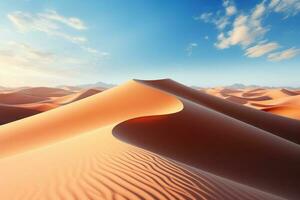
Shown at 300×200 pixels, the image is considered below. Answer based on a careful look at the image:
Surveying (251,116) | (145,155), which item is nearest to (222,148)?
(145,155)

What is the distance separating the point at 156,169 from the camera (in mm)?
3920

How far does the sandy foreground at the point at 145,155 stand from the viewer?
11.1 feet

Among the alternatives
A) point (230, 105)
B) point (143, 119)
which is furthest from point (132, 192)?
point (230, 105)

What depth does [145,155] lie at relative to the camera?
15.4 ft

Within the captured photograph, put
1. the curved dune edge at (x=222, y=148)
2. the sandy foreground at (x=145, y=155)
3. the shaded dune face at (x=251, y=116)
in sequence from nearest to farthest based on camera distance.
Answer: the sandy foreground at (x=145, y=155) < the curved dune edge at (x=222, y=148) < the shaded dune face at (x=251, y=116)

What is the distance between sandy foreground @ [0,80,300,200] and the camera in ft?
11.1

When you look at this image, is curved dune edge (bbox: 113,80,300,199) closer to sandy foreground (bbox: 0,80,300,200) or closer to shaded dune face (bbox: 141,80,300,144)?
sandy foreground (bbox: 0,80,300,200)

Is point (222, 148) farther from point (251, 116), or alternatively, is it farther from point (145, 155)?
point (251, 116)

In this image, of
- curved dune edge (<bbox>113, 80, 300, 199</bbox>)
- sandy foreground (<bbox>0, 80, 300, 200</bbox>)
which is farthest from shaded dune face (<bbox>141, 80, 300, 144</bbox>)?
curved dune edge (<bbox>113, 80, 300, 199</bbox>)

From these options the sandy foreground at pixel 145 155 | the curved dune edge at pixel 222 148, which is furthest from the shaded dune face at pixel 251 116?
the curved dune edge at pixel 222 148

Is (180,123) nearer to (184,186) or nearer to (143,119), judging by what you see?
(143,119)

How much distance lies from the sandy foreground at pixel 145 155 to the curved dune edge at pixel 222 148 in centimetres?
4

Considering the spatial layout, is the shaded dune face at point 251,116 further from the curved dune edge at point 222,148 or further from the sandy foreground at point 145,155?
the curved dune edge at point 222,148

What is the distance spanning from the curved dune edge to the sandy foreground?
Answer: 0.04 meters
